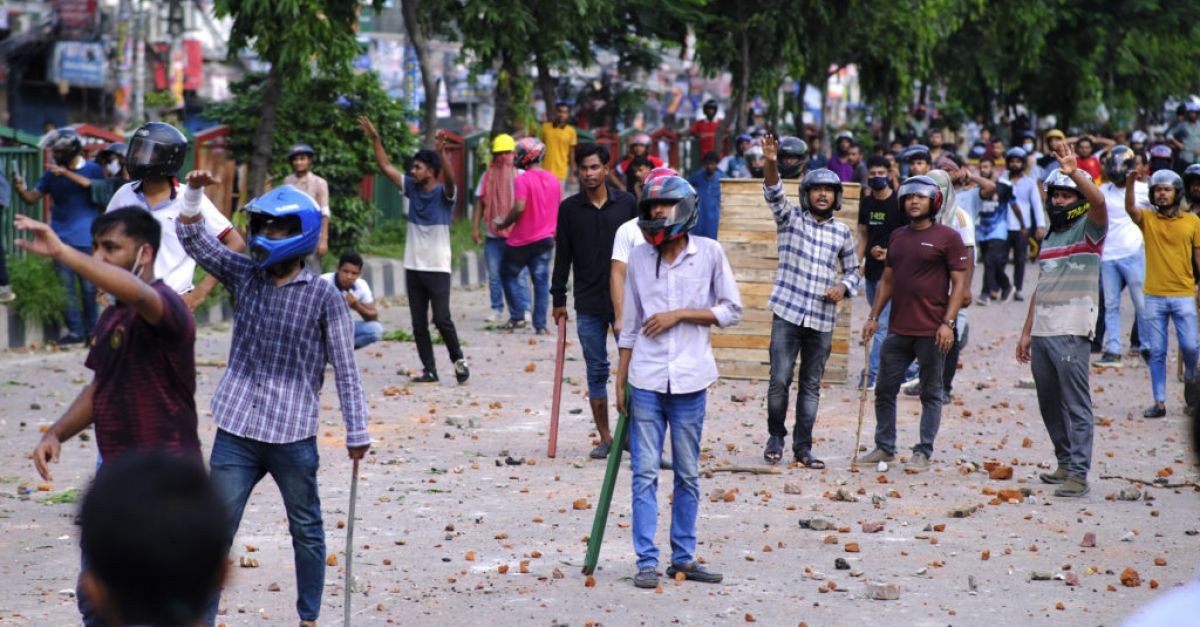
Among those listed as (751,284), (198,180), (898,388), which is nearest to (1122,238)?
(751,284)

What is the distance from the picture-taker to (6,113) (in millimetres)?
40375

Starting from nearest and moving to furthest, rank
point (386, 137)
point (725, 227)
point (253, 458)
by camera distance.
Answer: point (253, 458) → point (725, 227) → point (386, 137)

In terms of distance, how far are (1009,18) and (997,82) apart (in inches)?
90.2

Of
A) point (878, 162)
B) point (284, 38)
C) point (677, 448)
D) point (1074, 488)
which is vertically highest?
point (284, 38)

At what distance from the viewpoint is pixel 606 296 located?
9766mm

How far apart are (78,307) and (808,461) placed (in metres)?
Answer: 7.53

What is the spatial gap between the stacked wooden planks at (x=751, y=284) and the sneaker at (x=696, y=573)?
626 centimetres

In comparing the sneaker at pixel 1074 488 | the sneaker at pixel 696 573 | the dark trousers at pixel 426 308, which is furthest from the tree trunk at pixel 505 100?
the sneaker at pixel 696 573

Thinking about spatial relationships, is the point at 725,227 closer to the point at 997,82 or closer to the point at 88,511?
the point at 88,511

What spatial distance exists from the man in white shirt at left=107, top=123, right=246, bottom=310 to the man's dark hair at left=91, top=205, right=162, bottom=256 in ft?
4.36

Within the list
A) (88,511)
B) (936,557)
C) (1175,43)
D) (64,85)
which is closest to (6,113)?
(64,85)

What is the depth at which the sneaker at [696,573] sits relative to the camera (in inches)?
275

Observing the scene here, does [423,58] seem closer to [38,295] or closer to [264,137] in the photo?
[264,137]

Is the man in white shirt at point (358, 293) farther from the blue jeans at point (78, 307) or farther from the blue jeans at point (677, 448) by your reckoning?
the blue jeans at point (677, 448)
